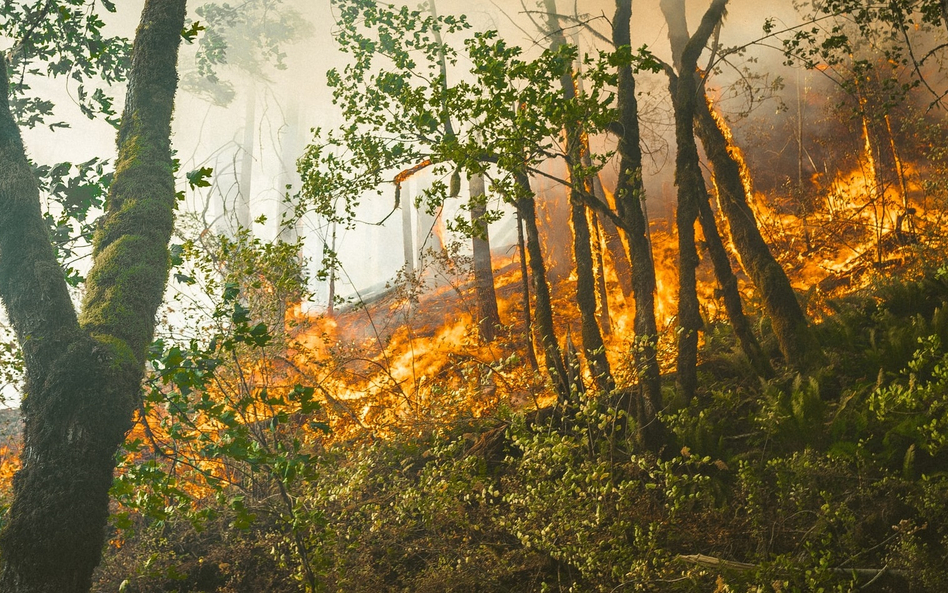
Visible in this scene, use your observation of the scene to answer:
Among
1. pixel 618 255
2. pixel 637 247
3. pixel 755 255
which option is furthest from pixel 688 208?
pixel 618 255

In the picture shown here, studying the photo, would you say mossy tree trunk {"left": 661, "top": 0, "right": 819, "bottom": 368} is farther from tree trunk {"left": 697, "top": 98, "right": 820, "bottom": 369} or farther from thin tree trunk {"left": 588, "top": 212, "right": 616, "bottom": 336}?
thin tree trunk {"left": 588, "top": 212, "right": 616, "bottom": 336}

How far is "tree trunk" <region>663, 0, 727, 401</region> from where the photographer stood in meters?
7.19

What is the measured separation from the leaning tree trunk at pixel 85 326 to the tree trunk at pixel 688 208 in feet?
18.8

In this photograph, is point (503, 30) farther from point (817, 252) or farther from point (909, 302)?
point (909, 302)

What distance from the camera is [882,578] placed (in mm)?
4555

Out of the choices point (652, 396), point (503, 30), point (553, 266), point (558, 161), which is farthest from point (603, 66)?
point (558, 161)

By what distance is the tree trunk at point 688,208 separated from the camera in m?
7.19

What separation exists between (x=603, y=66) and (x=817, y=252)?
10.4m

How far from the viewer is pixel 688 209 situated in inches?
291

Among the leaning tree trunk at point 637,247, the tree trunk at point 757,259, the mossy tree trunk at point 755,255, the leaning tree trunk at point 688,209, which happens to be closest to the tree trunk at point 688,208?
the leaning tree trunk at point 688,209

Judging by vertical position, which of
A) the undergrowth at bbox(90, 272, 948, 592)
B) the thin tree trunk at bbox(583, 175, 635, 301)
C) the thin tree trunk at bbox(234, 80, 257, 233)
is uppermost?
the thin tree trunk at bbox(234, 80, 257, 233)

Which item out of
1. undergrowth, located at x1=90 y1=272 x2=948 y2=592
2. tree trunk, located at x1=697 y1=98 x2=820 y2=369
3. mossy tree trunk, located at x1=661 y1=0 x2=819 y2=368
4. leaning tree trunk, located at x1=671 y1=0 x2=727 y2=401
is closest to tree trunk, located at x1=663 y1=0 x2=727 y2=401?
leaning tree trunk, located at x1=671 y1=0 x2=727 y2=401

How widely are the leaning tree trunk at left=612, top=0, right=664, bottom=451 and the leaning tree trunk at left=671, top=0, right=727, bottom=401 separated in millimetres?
393

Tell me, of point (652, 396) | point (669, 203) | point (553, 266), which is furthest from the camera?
point (669, 203)
